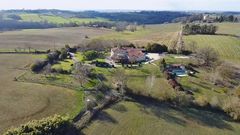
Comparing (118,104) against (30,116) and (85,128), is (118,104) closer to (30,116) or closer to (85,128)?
(85,128)

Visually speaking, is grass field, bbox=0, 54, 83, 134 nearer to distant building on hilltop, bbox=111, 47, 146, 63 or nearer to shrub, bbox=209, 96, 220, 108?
shrub, bbox=209, 96, 220, 108

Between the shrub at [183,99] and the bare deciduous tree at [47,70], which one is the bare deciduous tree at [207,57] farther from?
the bare deciduous tree at [47,70]

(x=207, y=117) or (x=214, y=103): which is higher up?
(x=214, y=103)

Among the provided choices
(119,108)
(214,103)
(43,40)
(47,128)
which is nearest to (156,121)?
(119,108)

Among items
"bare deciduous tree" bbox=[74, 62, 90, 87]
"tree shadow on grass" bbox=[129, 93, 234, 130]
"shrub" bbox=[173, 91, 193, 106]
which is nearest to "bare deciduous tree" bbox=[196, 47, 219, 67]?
"shrub" bbox=[173, 91, 193, 106]

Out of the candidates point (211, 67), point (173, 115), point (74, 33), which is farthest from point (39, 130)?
point (74, 33)

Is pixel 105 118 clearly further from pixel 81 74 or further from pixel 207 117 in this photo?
pixel 81 74

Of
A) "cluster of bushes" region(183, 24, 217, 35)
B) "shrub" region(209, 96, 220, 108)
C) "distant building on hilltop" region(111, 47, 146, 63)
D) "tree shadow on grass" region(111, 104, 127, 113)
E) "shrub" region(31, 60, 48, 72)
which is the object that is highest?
"cluster of bushes" region(183, 24, 217, 35)

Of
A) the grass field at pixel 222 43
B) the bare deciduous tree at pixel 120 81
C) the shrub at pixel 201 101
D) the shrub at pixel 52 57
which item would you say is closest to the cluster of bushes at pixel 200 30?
the grass field at pixel 222 43
